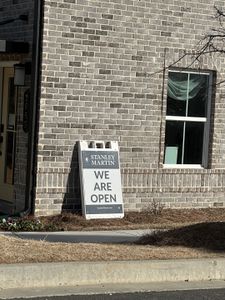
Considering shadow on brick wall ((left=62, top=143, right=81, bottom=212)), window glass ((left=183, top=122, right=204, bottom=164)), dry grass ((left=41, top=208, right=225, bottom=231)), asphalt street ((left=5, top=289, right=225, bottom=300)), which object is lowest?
asphalt street ((left=5, top=289, right=225, bottom=300))

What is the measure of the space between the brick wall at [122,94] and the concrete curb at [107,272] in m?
3.90

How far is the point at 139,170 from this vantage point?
12.5 m

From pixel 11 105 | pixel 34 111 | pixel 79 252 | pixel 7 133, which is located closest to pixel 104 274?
pixel 79 252

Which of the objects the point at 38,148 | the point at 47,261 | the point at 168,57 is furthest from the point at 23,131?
the point at 47,261

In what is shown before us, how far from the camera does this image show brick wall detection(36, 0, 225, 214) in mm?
11531

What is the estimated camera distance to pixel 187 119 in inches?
513

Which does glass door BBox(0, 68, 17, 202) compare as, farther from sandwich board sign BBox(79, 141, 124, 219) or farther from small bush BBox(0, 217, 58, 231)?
small bush BBox(0, 217, 58, 231)

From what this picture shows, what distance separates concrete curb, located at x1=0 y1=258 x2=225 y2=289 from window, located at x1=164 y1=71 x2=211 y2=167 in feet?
15.9

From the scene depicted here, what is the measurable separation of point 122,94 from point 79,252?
464 cm

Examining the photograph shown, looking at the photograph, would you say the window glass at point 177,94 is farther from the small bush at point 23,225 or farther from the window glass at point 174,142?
the small bush at point 23,225

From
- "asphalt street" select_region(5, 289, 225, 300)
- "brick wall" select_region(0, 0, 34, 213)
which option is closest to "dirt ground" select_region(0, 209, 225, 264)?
"asphalt street" select_region(5, 289, 225, 300)

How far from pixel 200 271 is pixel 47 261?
74.1 inches

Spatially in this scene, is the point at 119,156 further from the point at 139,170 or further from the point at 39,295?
the point at 39,295

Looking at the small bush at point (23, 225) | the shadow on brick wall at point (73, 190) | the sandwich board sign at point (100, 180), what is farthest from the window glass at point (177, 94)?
the small bush at point (23, 225)
